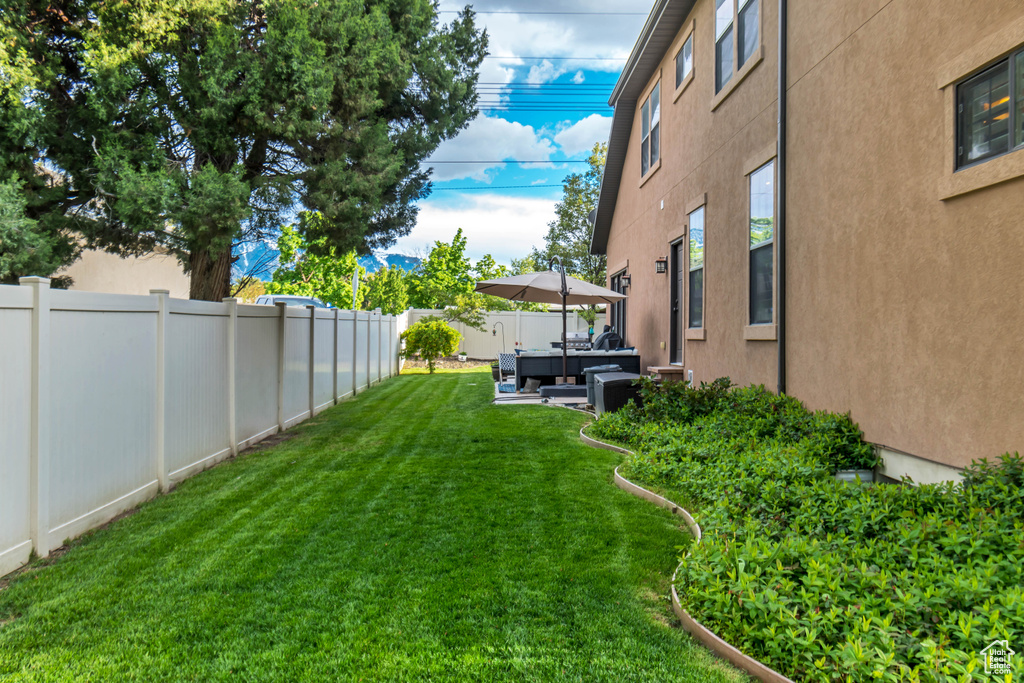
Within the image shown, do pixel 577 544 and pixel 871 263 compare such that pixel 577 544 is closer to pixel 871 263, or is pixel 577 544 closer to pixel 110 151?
pixel 871 263

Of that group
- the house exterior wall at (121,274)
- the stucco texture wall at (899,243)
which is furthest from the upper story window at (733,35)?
the house exterior wall at (121,274)

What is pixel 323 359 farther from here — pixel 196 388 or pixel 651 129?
pixel 651 129

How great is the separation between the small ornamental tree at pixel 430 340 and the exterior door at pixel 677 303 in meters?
9.96

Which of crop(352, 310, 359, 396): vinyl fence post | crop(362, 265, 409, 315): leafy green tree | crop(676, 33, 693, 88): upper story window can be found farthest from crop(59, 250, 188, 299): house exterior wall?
crop(362, 265, 409, 315): leafy green tree

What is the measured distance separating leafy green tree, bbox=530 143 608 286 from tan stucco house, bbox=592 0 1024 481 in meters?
22.6

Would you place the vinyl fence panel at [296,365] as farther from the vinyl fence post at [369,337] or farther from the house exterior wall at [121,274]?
the vinyl fence post at [369,337]

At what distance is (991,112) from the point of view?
385 cm

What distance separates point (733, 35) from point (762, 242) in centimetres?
290

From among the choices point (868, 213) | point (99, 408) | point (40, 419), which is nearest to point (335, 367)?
point (99, 408)

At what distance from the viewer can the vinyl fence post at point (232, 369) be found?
6.76 meters

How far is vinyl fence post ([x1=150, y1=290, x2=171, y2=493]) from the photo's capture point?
17.3ft

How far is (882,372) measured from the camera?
483 cm

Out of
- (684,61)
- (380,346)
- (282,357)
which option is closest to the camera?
(282,357)

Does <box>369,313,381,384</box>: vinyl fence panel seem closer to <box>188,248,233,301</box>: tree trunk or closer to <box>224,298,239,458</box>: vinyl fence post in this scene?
<box>188,248,233,301</box>: tree trunk
